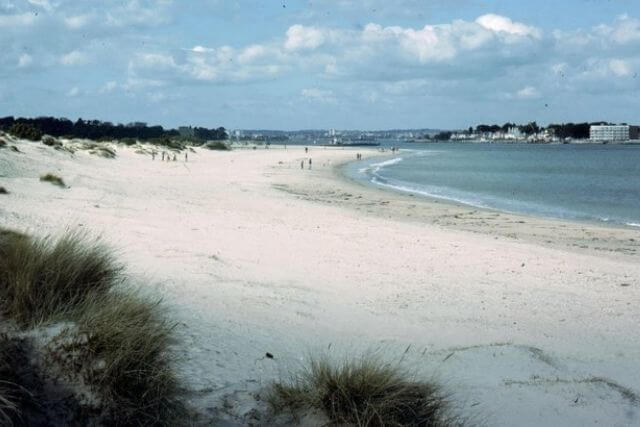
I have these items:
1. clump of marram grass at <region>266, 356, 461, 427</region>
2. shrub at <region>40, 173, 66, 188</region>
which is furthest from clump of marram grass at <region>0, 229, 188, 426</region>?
shrub at <region>40, 173, 66, 188</region>

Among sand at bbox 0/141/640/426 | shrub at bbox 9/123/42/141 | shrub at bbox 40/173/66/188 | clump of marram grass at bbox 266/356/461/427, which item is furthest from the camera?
shrub at bbox 9/123/42/141

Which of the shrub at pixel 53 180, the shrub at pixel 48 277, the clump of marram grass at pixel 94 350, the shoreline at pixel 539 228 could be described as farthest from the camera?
the shrub at pixel 53 180

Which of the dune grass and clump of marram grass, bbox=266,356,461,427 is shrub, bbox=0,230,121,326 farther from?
clump of marram grass, bbox=266,356,461,427

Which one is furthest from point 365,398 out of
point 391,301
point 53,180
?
point 53,180

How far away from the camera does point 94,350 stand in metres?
3.61

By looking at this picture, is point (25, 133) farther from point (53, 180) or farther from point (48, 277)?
point (48, 277)

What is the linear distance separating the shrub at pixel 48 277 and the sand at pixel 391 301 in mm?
744

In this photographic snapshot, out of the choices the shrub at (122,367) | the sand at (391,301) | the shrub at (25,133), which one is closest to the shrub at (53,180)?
the sand at (391,301)

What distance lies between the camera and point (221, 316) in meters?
5.67

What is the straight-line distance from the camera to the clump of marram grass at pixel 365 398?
3584mm

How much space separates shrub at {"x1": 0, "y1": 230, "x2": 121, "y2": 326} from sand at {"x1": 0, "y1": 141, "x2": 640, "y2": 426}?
0.74 meters

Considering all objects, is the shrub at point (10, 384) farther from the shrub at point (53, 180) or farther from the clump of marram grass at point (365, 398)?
the shrub at point (53, 180)

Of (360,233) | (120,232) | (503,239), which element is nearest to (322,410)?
(120,232)

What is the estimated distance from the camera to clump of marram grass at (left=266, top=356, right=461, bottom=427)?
3584 mm
